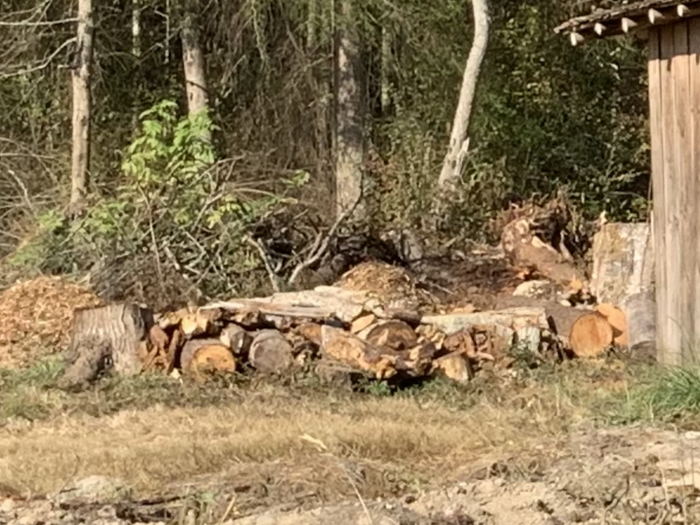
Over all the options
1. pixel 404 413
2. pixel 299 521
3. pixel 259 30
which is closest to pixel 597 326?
pixel 404 413

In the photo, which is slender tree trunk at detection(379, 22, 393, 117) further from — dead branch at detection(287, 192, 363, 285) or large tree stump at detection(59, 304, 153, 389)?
large tree stump at detection(59, 304, 153, 389)

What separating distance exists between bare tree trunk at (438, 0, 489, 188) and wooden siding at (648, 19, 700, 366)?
30.1 ft

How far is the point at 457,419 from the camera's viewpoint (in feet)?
29.6

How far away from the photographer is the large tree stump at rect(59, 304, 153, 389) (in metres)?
11.3

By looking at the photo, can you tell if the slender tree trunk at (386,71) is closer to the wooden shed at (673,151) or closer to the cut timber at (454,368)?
the cut timber at (454,368)

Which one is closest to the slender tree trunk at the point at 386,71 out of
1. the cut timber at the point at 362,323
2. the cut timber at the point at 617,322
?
the cut timber at the point at 617,322

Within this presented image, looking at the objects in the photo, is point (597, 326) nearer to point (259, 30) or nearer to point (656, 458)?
point (656, 458)

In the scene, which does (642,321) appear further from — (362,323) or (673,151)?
(673,151)

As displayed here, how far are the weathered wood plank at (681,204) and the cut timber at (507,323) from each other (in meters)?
2.24

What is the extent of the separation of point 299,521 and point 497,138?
16209mm

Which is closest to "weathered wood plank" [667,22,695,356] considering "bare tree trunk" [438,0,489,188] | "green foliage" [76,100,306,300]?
"green foliage" [76,100,306,300]

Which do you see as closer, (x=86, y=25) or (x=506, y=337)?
(x=506, y=337)

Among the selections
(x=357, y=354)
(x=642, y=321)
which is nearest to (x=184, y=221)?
(x=357, y=354)

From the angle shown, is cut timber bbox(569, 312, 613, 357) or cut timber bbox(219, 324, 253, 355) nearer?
cut timber bbox(219, 324, 253, 355)
